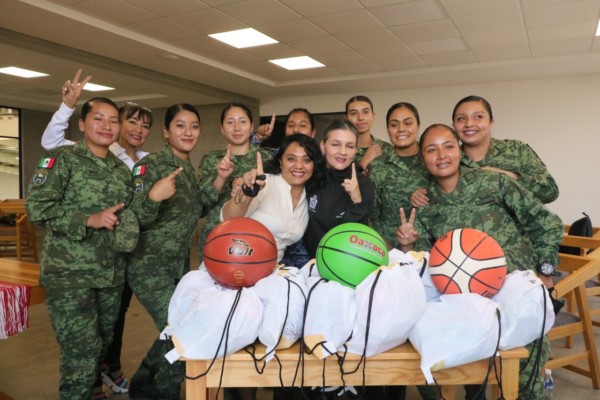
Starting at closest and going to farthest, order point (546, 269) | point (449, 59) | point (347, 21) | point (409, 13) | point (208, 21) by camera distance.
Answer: point (546, 269), point (409, 13), point (347, 21), point (208, 21), point (449, 59)

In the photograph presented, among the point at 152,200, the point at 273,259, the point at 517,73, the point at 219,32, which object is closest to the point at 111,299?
the point at 152,200

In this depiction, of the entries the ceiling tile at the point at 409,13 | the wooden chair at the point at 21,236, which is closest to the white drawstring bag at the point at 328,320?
the ceiling tile at the point at 409,13

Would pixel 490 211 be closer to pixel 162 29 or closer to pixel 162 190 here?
pixel 162 190

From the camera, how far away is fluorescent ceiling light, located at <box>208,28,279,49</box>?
629 centimetres

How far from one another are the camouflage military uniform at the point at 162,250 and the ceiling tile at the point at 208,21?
334 cm

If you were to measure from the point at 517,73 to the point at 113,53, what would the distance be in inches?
272

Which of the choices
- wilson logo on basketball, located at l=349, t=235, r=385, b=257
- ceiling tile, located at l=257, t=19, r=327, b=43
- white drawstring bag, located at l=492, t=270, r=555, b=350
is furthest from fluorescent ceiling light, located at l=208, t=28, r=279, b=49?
white drawstring bag, located at l=492, t=270, r=555, b=350

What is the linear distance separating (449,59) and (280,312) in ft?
22.9

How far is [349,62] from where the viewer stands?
7.77 meters

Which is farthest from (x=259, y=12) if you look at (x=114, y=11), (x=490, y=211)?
(x=490, y=211)

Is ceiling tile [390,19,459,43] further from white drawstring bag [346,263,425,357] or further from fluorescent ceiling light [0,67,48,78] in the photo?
fluorescent ceiling light [0,67,48,78]

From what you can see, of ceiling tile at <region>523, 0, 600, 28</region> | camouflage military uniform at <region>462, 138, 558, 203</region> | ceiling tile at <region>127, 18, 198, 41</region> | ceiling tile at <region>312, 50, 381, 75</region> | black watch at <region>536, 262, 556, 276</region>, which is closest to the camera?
black watch at <region>536, 262, 556, 276</region>

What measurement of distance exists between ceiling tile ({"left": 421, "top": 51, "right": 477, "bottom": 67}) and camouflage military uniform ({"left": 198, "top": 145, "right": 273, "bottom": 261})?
16.7ft

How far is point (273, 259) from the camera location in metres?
1.83
